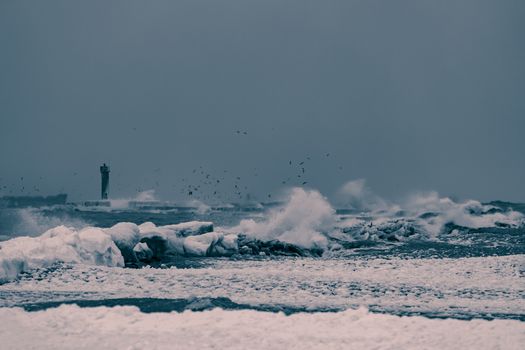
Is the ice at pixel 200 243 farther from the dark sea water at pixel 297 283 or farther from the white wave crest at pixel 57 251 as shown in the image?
the white wave crest at pixel 57 251

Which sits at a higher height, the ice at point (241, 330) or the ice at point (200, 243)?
the ice at point (200, 243)

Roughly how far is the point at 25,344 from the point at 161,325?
1.46 m

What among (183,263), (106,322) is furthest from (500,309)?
(183,263)

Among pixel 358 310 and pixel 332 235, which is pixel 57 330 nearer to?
pixel 358 310

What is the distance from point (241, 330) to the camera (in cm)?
661

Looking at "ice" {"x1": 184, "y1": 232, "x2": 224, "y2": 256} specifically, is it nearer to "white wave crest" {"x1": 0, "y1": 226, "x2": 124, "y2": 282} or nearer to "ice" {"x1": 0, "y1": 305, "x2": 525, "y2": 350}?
"white wave crest" {"x1": 0, "y1": 226, "x2": 124, "y2": 282}

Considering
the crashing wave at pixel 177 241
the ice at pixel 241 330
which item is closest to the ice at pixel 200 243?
the crashing wave at pixel 177 241

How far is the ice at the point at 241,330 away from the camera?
239 inches

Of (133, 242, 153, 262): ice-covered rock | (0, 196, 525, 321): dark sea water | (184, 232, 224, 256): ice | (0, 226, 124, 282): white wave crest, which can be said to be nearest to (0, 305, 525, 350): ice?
(0, 196, 525, 321): dark sea water

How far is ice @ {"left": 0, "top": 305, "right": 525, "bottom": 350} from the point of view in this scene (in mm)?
6066

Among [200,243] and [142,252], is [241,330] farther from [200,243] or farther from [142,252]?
[200,243]

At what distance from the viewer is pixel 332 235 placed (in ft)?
72.3

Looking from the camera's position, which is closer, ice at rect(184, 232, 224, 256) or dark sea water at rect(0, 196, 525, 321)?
dark sea water at rect(0, 196, 525, 321)

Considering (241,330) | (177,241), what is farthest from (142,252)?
(241,330)
